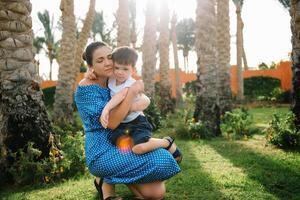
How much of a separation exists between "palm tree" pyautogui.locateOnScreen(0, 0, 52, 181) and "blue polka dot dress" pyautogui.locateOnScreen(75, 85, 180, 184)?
2070 mm

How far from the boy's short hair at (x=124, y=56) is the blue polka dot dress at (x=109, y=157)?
463 mm

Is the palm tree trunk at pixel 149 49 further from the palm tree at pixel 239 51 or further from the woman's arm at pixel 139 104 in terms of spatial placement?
the woman's arm at pixel 139 104

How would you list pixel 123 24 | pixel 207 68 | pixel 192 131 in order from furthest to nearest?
pixel 123 24 < pixel 207 68 < pixel 192 131

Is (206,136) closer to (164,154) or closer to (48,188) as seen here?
(48,188)

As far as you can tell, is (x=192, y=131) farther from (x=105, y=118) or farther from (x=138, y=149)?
(x=105, y=118)

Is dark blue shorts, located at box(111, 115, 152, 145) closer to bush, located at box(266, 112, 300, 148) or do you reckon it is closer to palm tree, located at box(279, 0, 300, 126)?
bush, located at box(266, 112, 300, 148)

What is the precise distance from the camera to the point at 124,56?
12.4ft

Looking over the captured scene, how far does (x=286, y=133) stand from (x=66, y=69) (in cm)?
703

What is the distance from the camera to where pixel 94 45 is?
4.14 metres

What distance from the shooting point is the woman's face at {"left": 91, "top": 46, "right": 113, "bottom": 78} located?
4.08 meters

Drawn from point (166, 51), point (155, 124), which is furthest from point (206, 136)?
point (166, 51)

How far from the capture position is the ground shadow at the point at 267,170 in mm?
4777

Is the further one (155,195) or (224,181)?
(224,181)

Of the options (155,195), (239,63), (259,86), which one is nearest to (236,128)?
(155,195)
